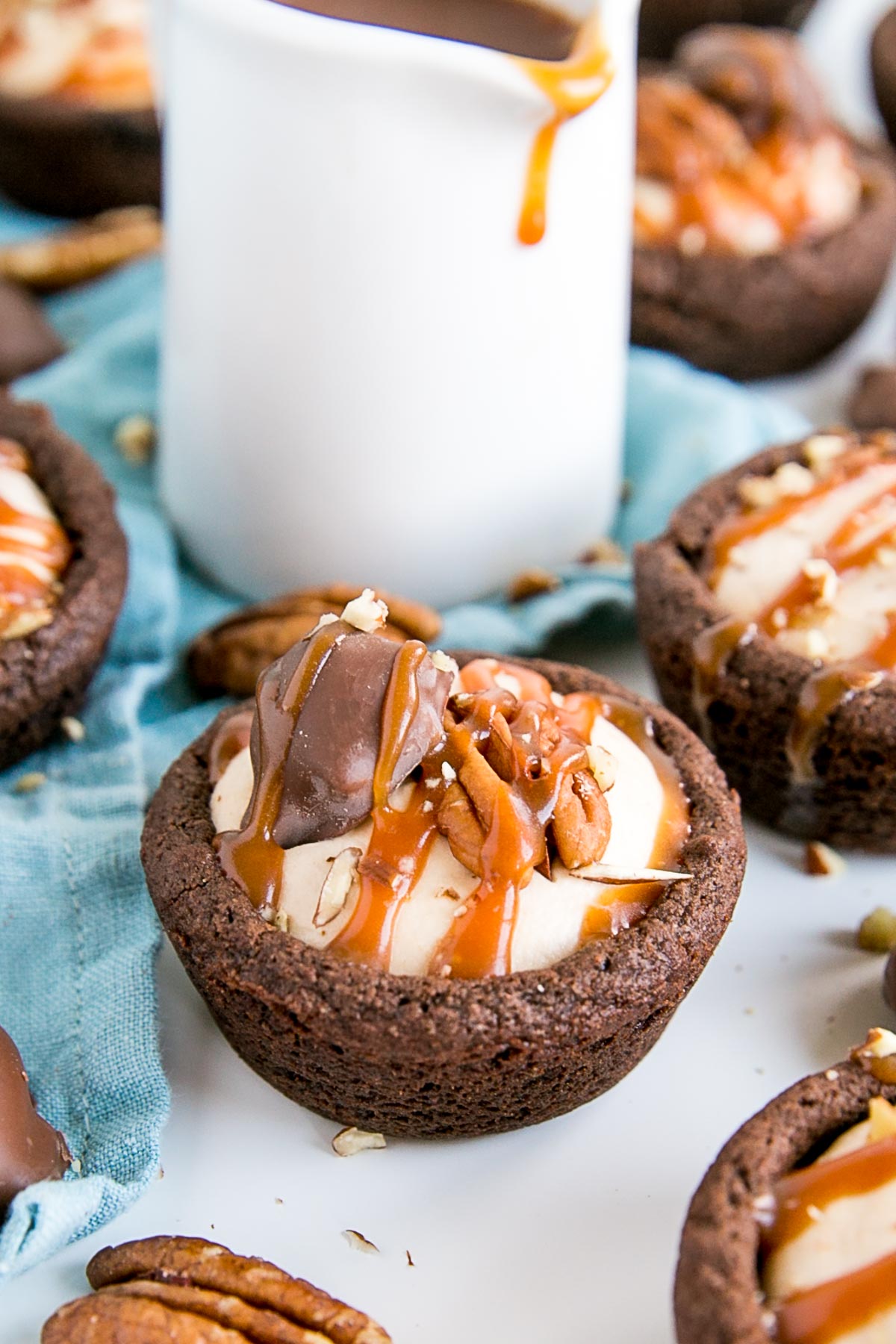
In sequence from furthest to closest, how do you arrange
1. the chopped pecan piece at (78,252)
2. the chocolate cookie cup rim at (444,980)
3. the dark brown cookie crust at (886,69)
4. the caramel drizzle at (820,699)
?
1. the dark brown cookie crust at (886,69)
2. the chopped pecan piece at (78,252)
3. the caramel drizzle at (820,699)
4. the chocolate cookie cup rim at (444,980)

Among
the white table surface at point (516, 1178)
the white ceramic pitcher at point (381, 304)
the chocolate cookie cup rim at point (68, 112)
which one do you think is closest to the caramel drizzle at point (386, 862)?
the white table surface at point (516, 1178)

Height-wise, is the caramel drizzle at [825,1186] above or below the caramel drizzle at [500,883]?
below

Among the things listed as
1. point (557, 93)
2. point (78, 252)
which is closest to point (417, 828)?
point (557, 93)

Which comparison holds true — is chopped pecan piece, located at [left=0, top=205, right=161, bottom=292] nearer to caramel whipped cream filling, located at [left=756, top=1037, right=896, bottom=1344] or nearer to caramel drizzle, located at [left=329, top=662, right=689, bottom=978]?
caramel drizzle, located at [left=329, top=662, right=689, bottom=978]

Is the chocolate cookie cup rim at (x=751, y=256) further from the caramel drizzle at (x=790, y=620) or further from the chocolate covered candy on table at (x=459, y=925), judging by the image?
the chocolate covered candy on table at (x=459, y=925)

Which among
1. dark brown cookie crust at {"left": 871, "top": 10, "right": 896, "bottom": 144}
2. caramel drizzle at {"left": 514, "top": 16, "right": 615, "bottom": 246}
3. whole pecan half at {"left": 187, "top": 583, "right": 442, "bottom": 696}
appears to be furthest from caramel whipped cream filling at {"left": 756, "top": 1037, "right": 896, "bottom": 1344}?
dark brown cookie crust at {"left": 871, "top": 10, "right": 896, "bottom": 144}

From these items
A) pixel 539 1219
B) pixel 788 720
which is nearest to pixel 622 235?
pixel 788 720
